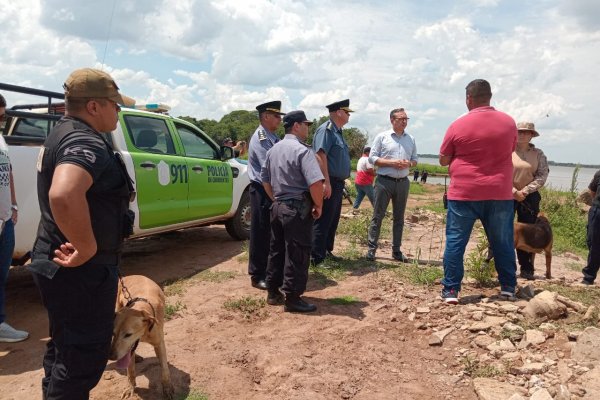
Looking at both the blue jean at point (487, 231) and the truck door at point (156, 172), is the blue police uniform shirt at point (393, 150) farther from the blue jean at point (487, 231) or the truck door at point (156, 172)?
the truck door at point (156, 172)

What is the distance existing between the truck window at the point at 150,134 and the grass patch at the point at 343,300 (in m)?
2.74

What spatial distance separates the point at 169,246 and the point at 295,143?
12.1 feet

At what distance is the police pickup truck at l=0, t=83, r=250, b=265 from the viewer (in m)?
3.96

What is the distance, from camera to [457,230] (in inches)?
163

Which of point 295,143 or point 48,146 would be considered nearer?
point 48,146

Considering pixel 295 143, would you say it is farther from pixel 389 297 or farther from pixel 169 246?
pixel 169 246

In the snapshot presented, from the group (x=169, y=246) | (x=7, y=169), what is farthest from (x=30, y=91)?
(x=169, y=246)

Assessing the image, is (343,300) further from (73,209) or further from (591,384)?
(73,209)

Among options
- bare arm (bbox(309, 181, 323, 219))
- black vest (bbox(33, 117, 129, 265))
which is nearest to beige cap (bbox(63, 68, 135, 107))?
black vest (bbox(33, 117, 129, 265))

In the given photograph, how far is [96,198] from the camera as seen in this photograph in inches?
76.8

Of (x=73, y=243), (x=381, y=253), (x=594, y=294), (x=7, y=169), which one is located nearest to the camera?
(x=73, y=243)

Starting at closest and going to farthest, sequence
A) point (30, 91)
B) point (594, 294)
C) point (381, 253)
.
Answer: point (30, 91) → point (594, 294) → point (381, 253)

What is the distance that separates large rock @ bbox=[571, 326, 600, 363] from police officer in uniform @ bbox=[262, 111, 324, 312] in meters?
2.09

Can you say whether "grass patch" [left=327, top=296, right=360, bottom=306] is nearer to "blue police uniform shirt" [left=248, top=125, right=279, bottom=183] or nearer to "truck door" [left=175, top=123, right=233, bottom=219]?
"blue police uniform shirt" [left=248, top=125, right=279, bottom=183]
